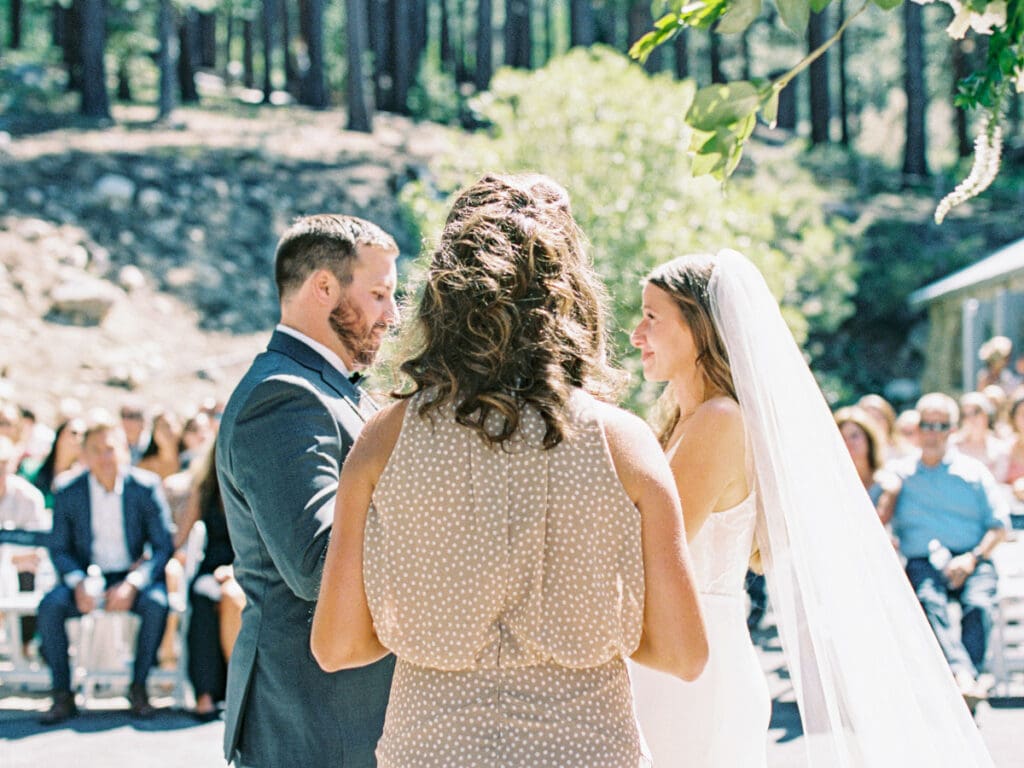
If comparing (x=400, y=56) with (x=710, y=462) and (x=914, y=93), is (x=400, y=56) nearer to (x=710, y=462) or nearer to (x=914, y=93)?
(x=914, y=93)

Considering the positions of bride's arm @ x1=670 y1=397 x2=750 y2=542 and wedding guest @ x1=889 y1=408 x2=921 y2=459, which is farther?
Result: wedding guest @ x1=889 y1=408 x2=921 y2=459

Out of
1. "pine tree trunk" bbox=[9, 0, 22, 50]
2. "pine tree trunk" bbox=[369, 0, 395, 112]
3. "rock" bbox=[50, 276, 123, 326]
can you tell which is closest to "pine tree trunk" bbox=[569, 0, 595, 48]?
"pine tree trunk" bbox=[369, 0, 395, 112]

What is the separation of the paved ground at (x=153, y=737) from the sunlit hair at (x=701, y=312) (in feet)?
10.8

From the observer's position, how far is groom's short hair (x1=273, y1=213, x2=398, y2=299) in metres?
3.08

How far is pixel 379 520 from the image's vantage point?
218 cm

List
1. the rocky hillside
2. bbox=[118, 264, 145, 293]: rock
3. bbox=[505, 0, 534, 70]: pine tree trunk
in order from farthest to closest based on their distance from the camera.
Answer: bbox=[505, 0, 534, 70]: pine tree trunk
bbox=[118, 264, 145, 293]: rock
the rocky hillside

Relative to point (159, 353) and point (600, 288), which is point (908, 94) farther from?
point (600, 288)

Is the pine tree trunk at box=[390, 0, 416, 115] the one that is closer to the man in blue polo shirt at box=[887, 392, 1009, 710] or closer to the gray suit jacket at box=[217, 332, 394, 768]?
the man in blue polo shirt at box=[887, 392, 1009, 710]

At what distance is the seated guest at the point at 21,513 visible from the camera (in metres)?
8.83

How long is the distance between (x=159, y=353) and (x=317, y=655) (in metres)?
20.7

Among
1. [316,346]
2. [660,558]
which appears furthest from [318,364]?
[660,558]

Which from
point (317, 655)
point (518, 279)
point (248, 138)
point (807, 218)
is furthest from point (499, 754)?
point (248, 138)

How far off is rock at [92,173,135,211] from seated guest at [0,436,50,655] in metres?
17.6

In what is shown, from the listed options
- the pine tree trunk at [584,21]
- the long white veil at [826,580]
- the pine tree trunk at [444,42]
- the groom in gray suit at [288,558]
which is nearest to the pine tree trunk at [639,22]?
the pine tree trunk at [584,21]
